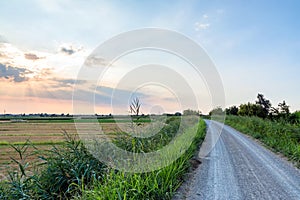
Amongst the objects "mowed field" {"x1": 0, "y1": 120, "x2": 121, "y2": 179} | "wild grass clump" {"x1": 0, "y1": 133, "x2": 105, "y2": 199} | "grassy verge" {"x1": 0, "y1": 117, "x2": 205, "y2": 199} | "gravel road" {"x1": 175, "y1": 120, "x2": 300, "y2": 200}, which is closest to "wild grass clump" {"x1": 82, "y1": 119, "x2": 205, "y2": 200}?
"grassy verge" {"x1": 0, "y1": 117, "x2": 205, "y2": 199}

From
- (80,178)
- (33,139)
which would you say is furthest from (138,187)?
(33,139)

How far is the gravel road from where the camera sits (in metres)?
4.68

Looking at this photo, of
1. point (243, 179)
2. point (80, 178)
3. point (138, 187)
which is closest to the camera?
point (138, 187)

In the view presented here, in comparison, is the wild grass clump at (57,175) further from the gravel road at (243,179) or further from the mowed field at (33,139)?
the gravel road at (243,179)

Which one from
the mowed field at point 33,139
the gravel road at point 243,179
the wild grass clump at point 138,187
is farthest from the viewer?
the mowed field at point 33,139

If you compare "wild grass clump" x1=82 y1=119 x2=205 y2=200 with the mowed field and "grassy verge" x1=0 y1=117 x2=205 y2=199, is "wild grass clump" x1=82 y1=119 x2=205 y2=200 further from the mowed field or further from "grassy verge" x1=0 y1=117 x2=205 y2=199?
the mowed field

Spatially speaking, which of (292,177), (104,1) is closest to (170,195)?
(292,177)

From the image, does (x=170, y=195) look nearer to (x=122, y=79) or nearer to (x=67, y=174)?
(x=67, y=174)

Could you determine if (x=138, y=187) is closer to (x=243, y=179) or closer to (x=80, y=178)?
(x=80, y=178)

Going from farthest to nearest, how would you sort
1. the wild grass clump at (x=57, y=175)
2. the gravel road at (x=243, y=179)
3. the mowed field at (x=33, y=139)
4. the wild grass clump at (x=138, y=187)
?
the mowed field at (x=33, y=139)
the wild grass clump at (x=57, y=175)
the gravel road at (x=243, y=179)
the wild grass clump at (x=138, y=187)

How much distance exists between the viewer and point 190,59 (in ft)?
31.5

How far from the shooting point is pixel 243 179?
570 cm

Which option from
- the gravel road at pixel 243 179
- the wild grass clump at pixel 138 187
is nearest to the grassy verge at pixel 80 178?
the wild grass clump at pixel 138 187

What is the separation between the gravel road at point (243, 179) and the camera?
184 inches
